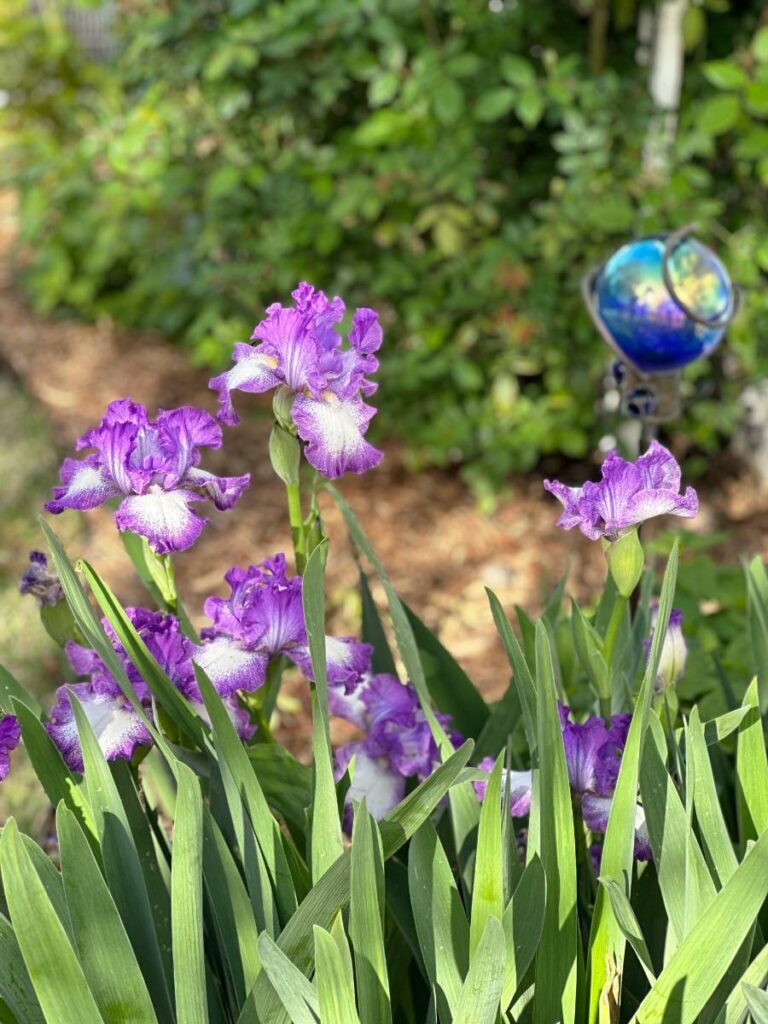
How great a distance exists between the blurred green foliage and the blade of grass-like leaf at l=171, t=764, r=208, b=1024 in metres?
1.84

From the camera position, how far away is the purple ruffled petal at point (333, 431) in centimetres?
85

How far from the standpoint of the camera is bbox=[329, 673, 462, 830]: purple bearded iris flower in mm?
961

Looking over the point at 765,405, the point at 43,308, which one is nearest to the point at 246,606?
the point at 765,405

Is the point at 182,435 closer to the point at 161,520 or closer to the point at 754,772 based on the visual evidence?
the point at 161,520

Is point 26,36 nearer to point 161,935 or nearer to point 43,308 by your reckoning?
point 43,308

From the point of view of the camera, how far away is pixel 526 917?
750 millimetres

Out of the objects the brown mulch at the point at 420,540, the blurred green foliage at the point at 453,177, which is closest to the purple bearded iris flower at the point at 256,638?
the brown mulch at the point at 420,540

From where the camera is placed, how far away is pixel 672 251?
4.66 feet

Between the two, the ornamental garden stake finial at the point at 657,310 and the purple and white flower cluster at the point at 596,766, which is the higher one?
the ornamental garden stake finial at the point at 657,310

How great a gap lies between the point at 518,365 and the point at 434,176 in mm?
495

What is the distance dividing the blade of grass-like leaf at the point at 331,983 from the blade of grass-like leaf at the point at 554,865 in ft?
0.50

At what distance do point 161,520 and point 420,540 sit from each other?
210cm

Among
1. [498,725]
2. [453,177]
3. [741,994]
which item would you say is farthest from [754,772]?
[453,177]

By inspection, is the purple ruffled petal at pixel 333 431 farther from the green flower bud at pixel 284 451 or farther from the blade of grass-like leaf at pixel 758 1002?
the blade of grass-like leaf at pixel 758 1002
